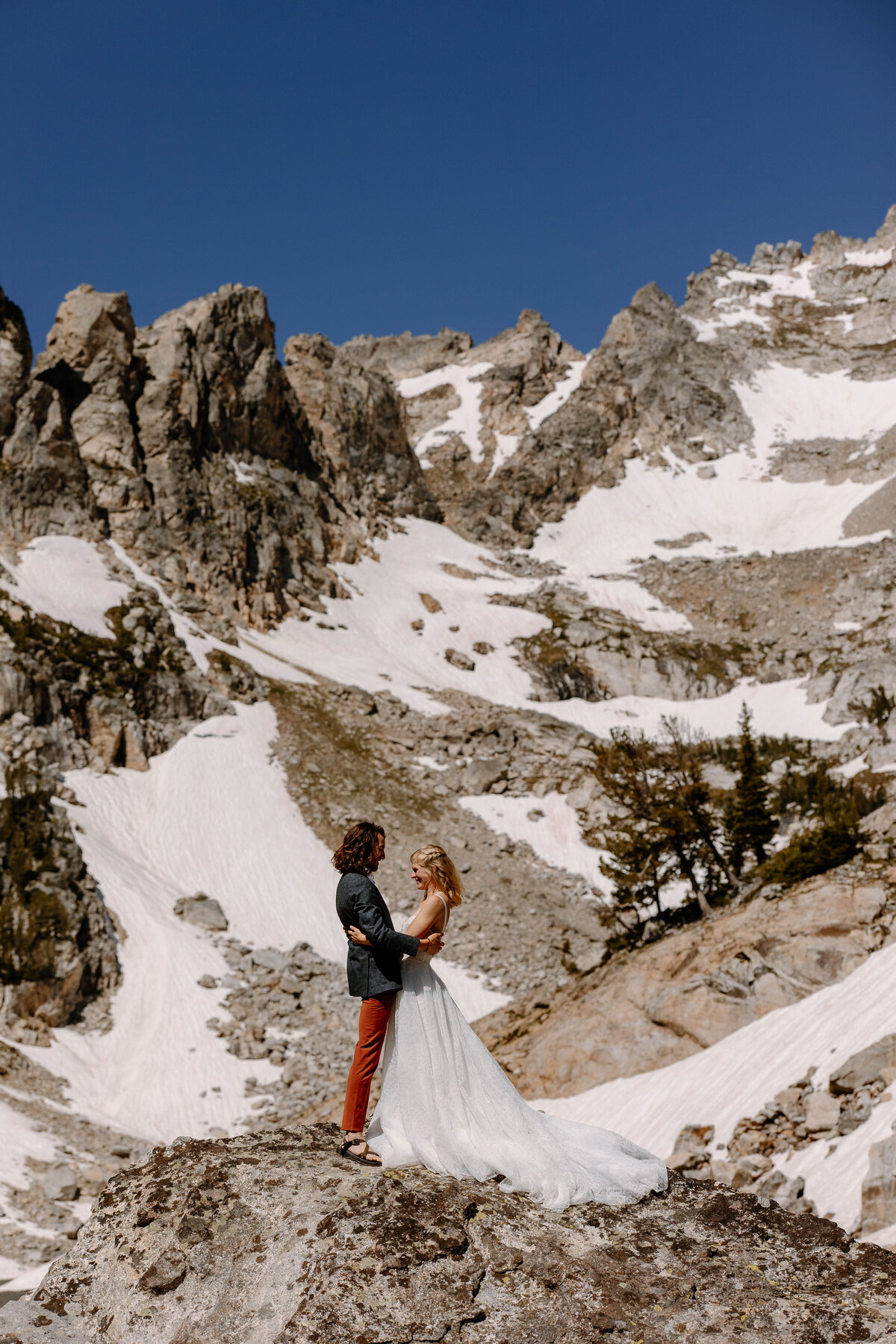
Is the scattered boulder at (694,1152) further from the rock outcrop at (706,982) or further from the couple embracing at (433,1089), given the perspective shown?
the couple embracing at (433,1089)

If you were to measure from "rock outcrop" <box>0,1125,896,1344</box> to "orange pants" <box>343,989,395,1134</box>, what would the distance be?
44 cm

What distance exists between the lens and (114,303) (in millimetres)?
78250

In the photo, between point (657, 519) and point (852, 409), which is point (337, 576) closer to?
point (657, 519)

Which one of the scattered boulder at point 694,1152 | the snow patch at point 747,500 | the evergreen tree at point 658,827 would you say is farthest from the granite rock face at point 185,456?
the scattered boulder at point 694,1152

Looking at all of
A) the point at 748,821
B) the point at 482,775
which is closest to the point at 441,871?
the point at 748,821

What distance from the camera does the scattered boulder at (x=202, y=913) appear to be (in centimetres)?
3634

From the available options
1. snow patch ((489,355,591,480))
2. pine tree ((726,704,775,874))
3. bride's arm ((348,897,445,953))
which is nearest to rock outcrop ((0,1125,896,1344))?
bride's arm ((348,897,445,953))

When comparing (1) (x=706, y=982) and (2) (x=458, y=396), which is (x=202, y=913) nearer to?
(1) (x=706, y=982)

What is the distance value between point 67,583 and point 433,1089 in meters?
55.0

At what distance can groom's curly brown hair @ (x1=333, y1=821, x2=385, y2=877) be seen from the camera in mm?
7199

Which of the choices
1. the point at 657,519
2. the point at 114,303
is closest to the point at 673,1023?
the point at 114,303

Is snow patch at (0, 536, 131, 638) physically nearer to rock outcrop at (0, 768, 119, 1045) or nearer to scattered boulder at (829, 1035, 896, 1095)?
rock outcrop at (0, 768, 119, 1045)

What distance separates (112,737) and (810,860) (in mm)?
36734

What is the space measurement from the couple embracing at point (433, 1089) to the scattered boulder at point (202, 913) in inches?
1223
